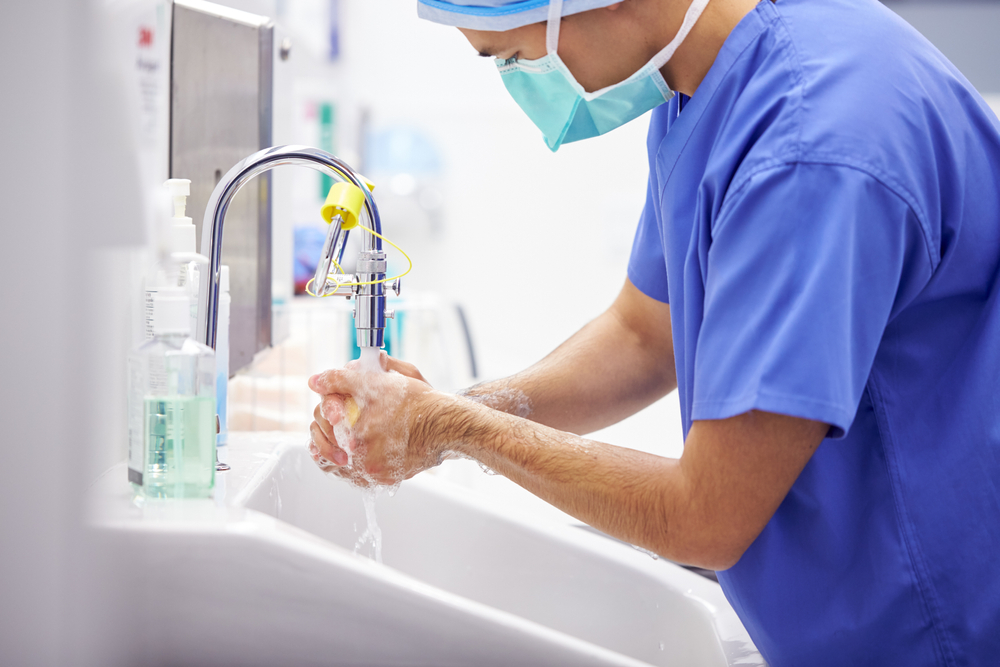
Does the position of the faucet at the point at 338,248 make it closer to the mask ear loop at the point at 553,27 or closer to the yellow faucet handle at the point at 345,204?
the yellow faucet handle at the point at 345,204

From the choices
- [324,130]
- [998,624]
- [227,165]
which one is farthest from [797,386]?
[324,130]

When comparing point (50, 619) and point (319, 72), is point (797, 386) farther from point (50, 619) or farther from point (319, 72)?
point (319, 72)

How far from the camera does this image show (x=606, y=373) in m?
0.94

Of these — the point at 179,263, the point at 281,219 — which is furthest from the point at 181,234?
the point at 281,219

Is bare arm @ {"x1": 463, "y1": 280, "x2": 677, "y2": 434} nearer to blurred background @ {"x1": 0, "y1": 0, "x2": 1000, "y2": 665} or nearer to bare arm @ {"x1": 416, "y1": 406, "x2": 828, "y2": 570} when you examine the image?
bare arm @ {"x1": 416, "y1": 406, "x2": 828, "y2": 570}

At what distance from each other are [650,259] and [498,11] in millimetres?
356

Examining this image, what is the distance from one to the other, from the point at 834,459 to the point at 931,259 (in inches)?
6.9

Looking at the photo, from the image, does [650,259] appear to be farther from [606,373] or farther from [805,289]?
[805,289]

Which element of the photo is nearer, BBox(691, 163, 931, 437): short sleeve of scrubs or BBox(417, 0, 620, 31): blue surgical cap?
BBox(691, 163, 931, 437): short sleeve of scrubs

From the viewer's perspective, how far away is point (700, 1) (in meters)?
0.68

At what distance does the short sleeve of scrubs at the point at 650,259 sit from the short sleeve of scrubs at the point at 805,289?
33cm

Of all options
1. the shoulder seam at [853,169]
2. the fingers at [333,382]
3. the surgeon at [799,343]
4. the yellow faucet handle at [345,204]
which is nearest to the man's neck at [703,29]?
the surgeon at [799,343]

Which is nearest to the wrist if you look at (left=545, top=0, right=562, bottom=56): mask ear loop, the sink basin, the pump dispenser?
the sink basin

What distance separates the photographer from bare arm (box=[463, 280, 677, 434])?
3.01 ft
